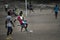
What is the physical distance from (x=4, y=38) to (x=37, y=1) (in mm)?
35586

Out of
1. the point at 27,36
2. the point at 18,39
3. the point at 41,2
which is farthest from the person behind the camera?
the point at 41,2

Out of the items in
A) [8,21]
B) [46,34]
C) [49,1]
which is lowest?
[49,1]

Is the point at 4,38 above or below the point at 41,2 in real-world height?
above

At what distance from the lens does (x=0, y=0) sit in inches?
1984

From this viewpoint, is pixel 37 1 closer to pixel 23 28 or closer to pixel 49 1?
pixel 49 1

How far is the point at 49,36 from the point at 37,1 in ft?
115

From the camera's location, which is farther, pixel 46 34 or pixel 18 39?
pixel 46 34

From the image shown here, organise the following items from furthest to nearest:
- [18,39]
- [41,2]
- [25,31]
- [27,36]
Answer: [41,2] → [25,31] → [27,36] → [18,39]

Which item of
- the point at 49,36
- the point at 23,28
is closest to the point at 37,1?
the point at 23,28

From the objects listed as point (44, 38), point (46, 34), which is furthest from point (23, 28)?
point (44, 38)

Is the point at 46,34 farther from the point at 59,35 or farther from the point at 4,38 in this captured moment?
the point at 4,38

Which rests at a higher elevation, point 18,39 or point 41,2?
point 18,39

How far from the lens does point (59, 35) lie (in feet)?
51.8

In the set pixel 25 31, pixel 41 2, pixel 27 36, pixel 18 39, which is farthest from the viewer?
pixel 41 2
